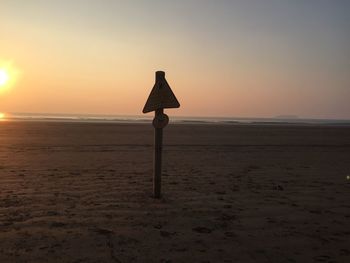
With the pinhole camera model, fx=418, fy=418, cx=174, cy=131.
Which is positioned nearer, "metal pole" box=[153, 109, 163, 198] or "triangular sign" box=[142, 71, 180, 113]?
"triangular sign" box=[142, 71, 180, 113]

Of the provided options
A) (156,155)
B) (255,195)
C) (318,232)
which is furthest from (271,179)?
(318,232)

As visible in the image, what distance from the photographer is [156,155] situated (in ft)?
26.2

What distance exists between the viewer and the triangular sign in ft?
25.5

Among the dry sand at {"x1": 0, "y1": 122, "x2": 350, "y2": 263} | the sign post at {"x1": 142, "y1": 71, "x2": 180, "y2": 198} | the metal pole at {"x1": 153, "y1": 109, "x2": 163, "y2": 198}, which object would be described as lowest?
the dry sand at {"x1": 0, "y1": 122, "x2": 350, "y2": 263}

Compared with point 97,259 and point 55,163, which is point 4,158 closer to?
point 55,163

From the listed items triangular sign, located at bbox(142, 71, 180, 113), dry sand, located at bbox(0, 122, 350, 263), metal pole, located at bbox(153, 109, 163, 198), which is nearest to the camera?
dry sand, located at bbox(0, 122, 350, 263)

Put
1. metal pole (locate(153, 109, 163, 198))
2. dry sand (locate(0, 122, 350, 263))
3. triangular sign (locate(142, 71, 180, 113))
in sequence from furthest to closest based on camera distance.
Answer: metal pole (locate(153, 109, 163, 198)) → triangular sign (locate(142, 71, 180, 113)) → dry sand (locate(0, 122, 350, 263))

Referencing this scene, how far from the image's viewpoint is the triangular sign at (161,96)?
7766 millimetres

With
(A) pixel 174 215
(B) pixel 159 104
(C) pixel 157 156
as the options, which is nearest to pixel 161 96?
(B) pixel 159 104

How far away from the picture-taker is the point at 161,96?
7793 mm

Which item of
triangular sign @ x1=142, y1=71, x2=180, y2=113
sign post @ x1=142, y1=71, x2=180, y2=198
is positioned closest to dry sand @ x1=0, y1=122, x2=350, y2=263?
sign post @ x1=142, y1=71, x2=180, y2=198

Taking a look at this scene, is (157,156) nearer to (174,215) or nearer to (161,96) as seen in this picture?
(161,96)

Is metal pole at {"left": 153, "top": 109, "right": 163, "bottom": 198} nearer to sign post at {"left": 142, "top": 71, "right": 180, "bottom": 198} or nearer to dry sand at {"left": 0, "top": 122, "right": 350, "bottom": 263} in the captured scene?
sign post at {"left": 142, "top": 71, "right": 180, "bottom": 198}

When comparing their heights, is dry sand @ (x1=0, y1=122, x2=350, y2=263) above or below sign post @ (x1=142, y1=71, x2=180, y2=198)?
below
